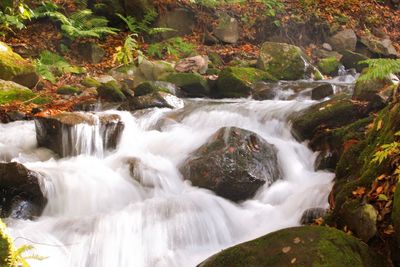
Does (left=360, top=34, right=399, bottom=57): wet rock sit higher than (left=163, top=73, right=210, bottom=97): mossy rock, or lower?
higher

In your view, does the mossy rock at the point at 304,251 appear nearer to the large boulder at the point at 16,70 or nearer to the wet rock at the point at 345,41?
the large boulder at the point at 16,70

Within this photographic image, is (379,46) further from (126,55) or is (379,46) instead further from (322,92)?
(126,55)

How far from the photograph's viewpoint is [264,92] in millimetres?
9758

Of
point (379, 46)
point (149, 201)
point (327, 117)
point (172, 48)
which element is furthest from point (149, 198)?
point (379, 46)

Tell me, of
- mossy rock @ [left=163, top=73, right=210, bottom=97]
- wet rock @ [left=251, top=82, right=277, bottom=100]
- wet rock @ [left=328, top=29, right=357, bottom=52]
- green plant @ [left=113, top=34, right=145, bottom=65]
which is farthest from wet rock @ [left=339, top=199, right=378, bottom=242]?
wet rock @ [left=328, top=29, right=357, bottom=52]

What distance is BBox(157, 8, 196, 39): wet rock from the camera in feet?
47.1

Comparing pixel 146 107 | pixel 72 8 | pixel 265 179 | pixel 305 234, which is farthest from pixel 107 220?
pixel 72 8

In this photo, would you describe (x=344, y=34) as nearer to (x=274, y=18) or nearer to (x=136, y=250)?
(x=274, y=18)

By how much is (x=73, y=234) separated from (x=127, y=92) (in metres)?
5.07

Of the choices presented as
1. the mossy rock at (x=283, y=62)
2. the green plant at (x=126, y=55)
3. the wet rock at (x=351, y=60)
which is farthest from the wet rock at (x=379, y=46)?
the green plant at (x=126, y=55)

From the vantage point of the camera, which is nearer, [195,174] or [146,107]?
[195,174]

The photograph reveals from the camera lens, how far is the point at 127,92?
9.12 metres

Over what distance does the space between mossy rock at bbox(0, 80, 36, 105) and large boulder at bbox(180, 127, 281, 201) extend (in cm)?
396

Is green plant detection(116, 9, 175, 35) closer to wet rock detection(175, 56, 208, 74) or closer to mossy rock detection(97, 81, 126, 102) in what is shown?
wet rock detection(175, 56, 208, 74)
